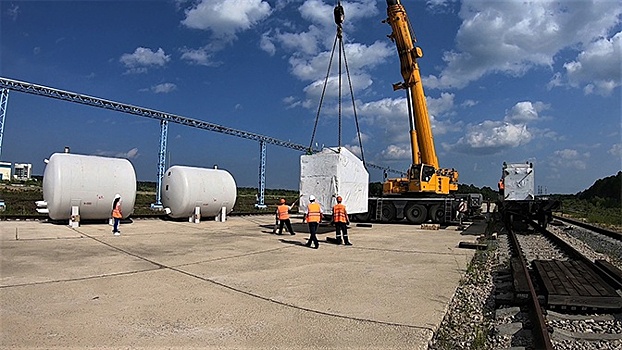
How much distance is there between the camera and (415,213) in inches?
841

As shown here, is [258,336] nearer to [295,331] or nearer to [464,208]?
[295,331]

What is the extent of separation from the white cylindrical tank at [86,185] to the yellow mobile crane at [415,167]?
11.8m

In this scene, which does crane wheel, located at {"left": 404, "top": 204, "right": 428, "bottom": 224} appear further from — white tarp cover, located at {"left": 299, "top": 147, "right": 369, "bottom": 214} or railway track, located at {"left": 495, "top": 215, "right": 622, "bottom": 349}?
railway track, located at {"left": 495, "top": 215, "right": 622, "bottom": 349}

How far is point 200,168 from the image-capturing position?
20703mm

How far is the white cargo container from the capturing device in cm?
1864

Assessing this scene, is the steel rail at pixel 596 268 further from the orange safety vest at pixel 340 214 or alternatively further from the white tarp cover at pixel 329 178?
the white tarp cover at pixel 329 178

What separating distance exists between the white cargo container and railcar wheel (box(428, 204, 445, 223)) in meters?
3.03

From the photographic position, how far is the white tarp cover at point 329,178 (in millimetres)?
14648

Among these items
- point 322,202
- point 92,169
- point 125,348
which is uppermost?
point 92,169

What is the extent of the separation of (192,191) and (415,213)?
34.5 feet

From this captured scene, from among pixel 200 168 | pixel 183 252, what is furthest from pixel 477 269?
pixel 200 168

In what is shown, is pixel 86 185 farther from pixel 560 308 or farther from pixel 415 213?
pixel 560 308

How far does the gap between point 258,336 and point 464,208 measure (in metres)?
18.2

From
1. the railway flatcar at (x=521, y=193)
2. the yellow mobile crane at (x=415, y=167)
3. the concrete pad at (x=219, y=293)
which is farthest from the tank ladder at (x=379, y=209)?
the concrete pad at (x=219, y=293)
